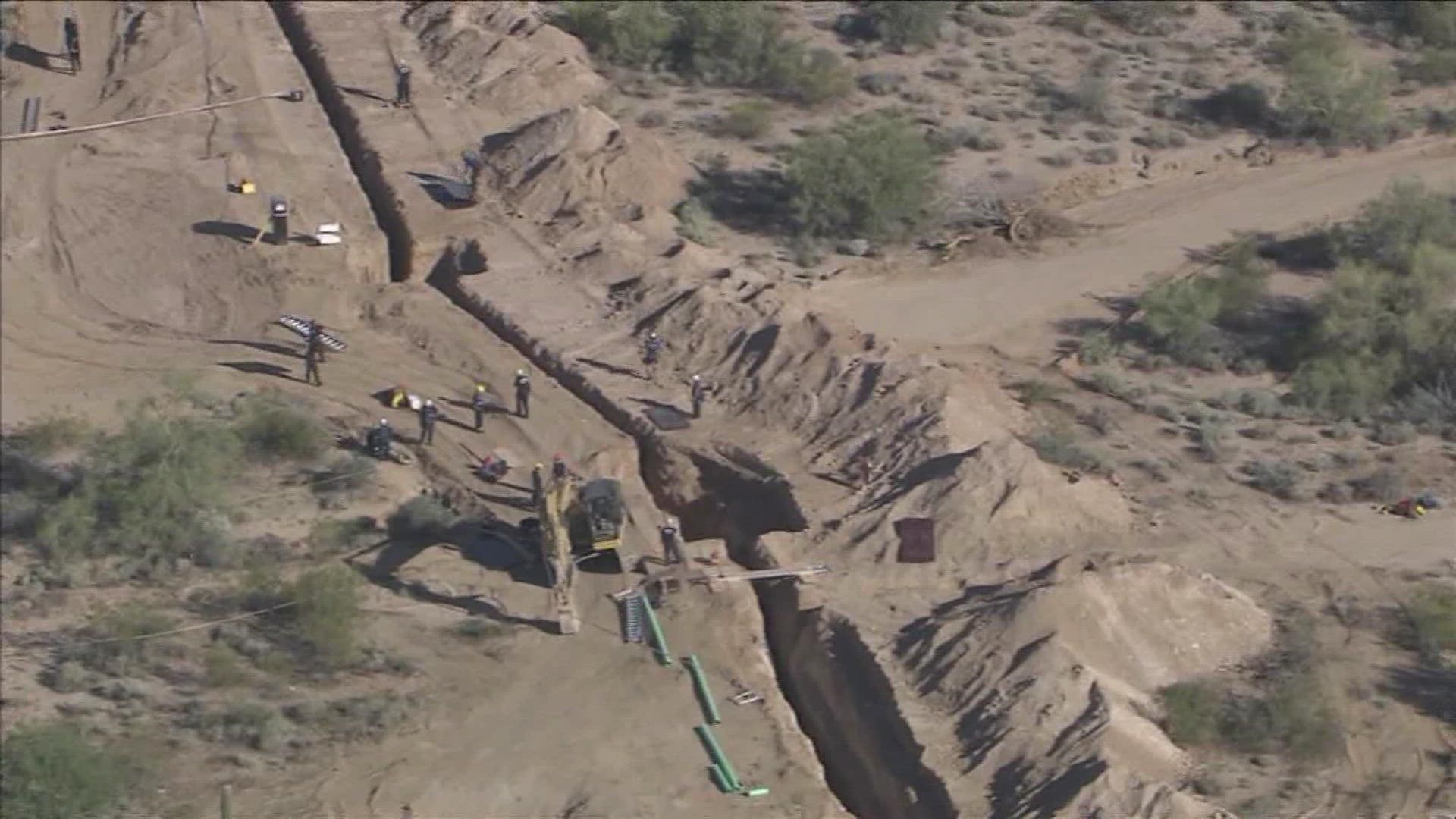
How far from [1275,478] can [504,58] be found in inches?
798

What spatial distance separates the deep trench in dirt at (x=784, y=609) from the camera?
90.9 ft

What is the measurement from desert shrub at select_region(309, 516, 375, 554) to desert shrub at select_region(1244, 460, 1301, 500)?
13.4 metres

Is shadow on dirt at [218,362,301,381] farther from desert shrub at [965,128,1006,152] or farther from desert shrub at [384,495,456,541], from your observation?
desert shrub at [965,128,1006,152]

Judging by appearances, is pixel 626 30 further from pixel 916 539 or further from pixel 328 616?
pixel 328 616

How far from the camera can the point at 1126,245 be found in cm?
4359

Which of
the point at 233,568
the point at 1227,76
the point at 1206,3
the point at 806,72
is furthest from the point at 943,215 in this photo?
the point at 233,568

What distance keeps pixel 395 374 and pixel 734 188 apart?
10167 millimetres

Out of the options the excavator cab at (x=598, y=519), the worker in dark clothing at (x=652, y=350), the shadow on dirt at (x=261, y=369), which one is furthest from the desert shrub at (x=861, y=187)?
the excavator cab at (x=598, y=519)

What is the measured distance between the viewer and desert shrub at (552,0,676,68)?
49531mm

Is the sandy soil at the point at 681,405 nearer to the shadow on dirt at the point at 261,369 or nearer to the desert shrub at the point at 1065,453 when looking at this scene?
the shadow on dirt at the point at 261,369

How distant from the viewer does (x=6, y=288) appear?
3997 cm

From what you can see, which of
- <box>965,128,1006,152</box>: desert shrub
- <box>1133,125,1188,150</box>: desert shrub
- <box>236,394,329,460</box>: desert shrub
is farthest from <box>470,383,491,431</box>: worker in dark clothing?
<box>1133,125,1188,150</box>: desert shrub

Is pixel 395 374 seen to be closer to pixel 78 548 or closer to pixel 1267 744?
pixel 78 548

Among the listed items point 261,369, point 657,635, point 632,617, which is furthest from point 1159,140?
point 657,635
